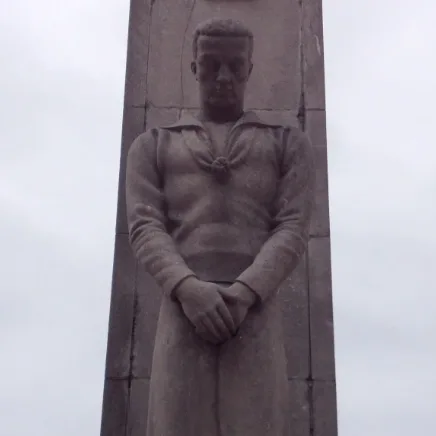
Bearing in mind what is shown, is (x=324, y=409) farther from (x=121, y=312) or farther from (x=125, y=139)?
(x=125, y=139)

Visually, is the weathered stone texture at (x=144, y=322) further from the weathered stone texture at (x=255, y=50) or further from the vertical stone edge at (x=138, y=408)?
the weathered stone texture at (x=255, y=50)

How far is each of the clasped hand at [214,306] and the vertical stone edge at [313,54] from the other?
11.0ft

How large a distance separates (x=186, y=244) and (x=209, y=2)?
12.4 feet

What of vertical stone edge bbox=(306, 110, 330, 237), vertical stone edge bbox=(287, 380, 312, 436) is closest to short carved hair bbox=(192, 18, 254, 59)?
vertical stone edge bbox=(306, 110, 330, 237)

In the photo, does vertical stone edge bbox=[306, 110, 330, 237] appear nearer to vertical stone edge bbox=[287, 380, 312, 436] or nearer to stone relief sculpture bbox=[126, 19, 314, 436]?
vertical stone edge bbox=[287, 380, 312, 436]

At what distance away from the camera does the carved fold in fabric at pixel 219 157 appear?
6.06 m

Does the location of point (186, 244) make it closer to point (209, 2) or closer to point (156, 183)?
point (156, 183)

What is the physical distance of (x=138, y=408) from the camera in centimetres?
720

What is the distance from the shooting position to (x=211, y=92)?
6363 mm

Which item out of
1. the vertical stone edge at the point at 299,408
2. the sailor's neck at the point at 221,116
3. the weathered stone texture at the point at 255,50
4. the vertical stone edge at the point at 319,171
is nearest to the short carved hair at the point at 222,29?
the sailor's neck at the point at 221,116

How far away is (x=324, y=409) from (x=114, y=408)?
1734 millimetres

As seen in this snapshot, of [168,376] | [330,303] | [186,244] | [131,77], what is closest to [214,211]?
[186,244]

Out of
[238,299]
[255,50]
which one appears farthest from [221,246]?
[255,50]

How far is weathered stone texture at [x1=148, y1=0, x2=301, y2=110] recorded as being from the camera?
27.5 ft
